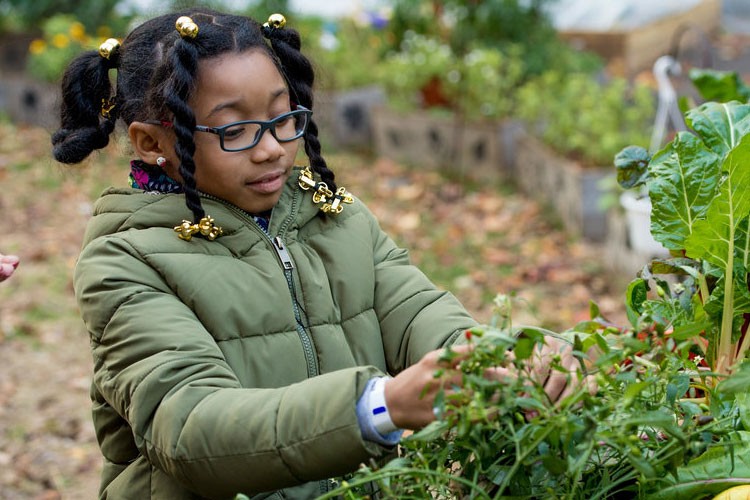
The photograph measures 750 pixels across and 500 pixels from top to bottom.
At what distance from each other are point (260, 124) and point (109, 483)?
0.68m

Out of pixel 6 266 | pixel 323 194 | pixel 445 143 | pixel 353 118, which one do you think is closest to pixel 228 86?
pixel 323 194

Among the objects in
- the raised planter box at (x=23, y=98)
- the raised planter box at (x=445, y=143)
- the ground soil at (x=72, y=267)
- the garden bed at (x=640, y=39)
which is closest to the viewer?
the ground soil at (x=72, y=267)

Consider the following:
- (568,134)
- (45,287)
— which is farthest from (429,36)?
(45,287)

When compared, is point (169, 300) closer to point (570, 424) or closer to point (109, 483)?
point (109, 483)

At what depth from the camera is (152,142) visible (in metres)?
1.80

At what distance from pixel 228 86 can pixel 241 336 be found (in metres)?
0.42

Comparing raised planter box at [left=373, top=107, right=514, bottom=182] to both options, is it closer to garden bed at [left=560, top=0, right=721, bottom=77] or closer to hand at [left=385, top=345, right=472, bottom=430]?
garden bed at [left=560, top=0, right=721, bottom=77]

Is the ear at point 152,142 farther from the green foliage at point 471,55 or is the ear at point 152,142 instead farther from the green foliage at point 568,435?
the green foliage at point 471,55

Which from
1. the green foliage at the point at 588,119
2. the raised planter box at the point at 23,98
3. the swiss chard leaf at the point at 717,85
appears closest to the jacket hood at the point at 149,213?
the swiss chard leaf at the point at 717,85

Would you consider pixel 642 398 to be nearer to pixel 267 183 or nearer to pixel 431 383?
pixel 431 383

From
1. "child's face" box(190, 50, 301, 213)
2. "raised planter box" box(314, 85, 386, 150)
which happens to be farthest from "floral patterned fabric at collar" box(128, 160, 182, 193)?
"raised planter box" box(314, 85, 386, 150)

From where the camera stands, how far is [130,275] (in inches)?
62.9

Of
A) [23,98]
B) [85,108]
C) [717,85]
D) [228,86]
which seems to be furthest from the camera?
[23,98]

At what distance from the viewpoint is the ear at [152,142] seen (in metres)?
1.78
